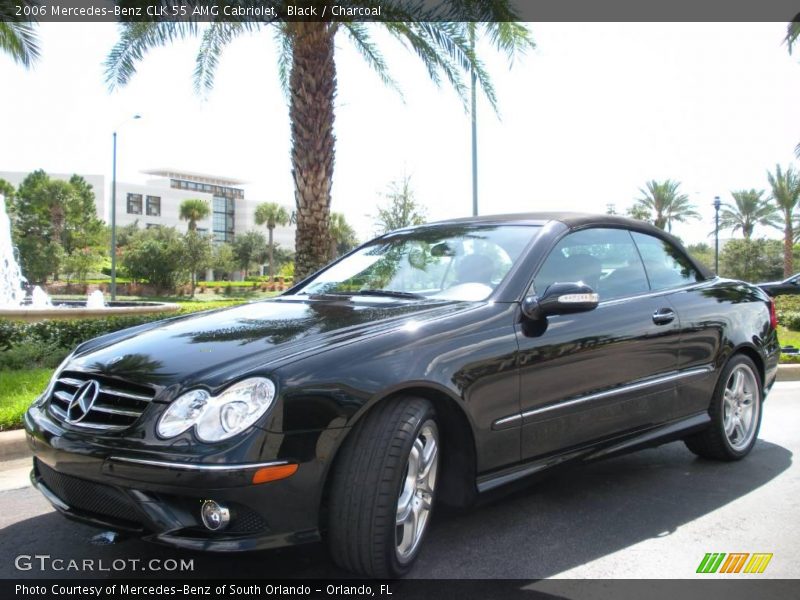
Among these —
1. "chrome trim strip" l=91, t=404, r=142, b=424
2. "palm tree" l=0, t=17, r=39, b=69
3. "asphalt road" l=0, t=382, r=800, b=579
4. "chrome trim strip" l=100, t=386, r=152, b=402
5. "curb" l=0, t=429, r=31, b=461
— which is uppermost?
"palm tree" l=0, t=17, r=39, b=69

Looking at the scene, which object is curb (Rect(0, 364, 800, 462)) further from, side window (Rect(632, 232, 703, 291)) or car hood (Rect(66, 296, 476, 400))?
side window (Rect(632, 232, 703, 291))

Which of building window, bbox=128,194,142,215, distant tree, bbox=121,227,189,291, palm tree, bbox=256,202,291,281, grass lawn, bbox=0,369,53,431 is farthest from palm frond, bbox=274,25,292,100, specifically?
Result: building window, bbox=128,194,142,215

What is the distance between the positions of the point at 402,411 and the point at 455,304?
30.8 inches

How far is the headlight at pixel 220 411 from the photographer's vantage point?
2566 mm

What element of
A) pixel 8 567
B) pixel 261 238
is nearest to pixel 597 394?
pixel 8 567

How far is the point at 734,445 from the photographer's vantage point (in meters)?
4.83

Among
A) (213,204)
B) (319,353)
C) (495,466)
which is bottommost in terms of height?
(495,466)

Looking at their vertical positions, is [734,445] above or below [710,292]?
below

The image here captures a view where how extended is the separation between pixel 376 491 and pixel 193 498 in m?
0.64

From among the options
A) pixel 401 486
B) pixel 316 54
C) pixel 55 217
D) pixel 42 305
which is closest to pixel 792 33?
pixel 316 54

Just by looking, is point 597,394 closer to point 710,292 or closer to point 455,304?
point 455,304

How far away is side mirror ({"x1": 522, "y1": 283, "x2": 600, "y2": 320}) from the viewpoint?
3355 millimetres

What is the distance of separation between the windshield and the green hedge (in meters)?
3.80

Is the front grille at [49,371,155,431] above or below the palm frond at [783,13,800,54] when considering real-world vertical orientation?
below
